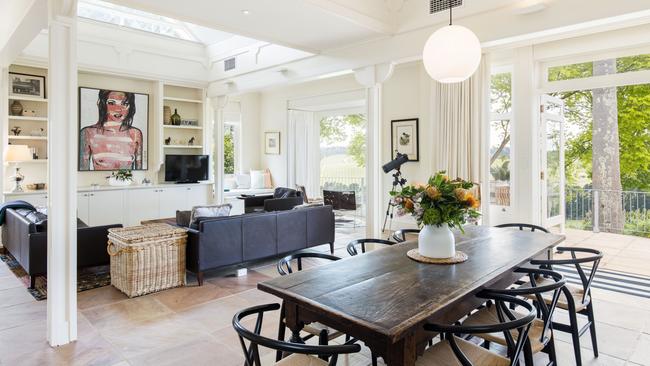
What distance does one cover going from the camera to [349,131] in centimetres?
956

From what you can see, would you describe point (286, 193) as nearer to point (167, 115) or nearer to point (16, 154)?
point (167, 115)

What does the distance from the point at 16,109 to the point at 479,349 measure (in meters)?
7.21

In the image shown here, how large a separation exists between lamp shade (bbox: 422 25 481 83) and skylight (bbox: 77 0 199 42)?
5.66m

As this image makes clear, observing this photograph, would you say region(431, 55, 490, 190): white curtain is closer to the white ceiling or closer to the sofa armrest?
the white ceiling

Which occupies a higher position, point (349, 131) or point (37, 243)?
point (349, 131)

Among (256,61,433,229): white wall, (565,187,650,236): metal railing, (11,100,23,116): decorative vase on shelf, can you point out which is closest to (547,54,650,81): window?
(256,61,433,229): white wall

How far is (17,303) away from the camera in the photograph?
3.72 meters

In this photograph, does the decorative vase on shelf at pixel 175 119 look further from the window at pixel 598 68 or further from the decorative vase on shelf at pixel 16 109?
the window at pixel 598 68

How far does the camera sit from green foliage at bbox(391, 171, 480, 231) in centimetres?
235

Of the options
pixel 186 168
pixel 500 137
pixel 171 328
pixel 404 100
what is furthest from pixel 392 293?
pixel 186 168

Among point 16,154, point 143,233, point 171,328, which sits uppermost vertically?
point 16,154

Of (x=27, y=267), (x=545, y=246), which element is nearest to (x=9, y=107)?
(x=27, y=267)

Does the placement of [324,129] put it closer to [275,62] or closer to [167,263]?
[275,62]

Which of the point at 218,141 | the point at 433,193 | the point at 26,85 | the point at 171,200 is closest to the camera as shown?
the point at 433,193
